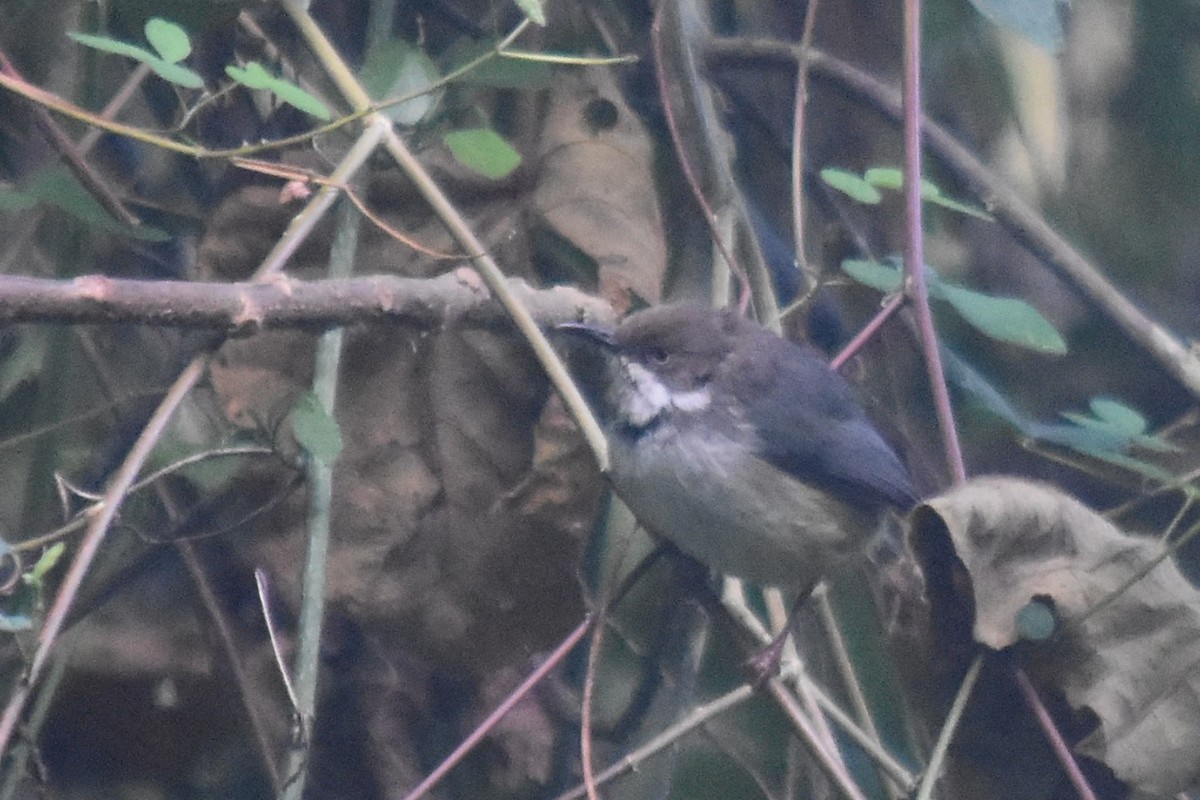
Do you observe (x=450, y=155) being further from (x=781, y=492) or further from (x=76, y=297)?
(x=76, y=297)

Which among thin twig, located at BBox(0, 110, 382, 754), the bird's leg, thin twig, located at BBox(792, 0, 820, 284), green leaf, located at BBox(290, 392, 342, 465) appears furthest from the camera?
thin twig, located at BBox(792, 0, 820, 284)

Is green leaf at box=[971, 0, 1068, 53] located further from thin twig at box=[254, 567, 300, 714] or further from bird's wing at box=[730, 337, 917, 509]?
thin twig at box=[254, 567, 300, 714]

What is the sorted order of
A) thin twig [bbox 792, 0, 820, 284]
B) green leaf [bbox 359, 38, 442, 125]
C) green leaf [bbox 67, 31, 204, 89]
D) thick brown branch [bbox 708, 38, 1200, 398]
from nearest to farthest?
1. green leaf [bbox 67, 31, 204, 89]
2. green leaf [bbox 359, 38, 442, 125]
3. thin twig [bbox 792, 0, 820, 284]
4. thick brown branch [bbox 708, 38, 1200, 398]

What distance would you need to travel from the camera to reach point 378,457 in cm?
273

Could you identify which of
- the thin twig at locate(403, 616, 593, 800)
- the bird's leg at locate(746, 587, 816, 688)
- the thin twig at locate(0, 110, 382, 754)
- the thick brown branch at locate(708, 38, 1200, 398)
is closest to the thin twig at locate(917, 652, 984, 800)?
the bird's leg at locate(746, 587, 816, 688)

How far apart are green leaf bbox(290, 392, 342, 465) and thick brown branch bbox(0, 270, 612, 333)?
0.15m

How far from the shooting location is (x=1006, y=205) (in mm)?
3338

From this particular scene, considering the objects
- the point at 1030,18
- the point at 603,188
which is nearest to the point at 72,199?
the point at 603,188

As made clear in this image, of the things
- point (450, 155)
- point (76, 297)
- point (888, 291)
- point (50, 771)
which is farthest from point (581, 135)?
point (50, 771)

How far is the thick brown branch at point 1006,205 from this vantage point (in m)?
3.23

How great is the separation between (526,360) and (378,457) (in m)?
0.35

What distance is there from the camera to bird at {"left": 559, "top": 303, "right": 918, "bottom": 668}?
8.87ft

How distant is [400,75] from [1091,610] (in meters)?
1.54

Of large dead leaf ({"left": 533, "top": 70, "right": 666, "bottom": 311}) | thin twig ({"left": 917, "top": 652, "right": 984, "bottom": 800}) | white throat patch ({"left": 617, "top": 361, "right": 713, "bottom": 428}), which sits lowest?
thin twig ({"left": 917, "top": 652, "right": 984, "bottom": 800})
